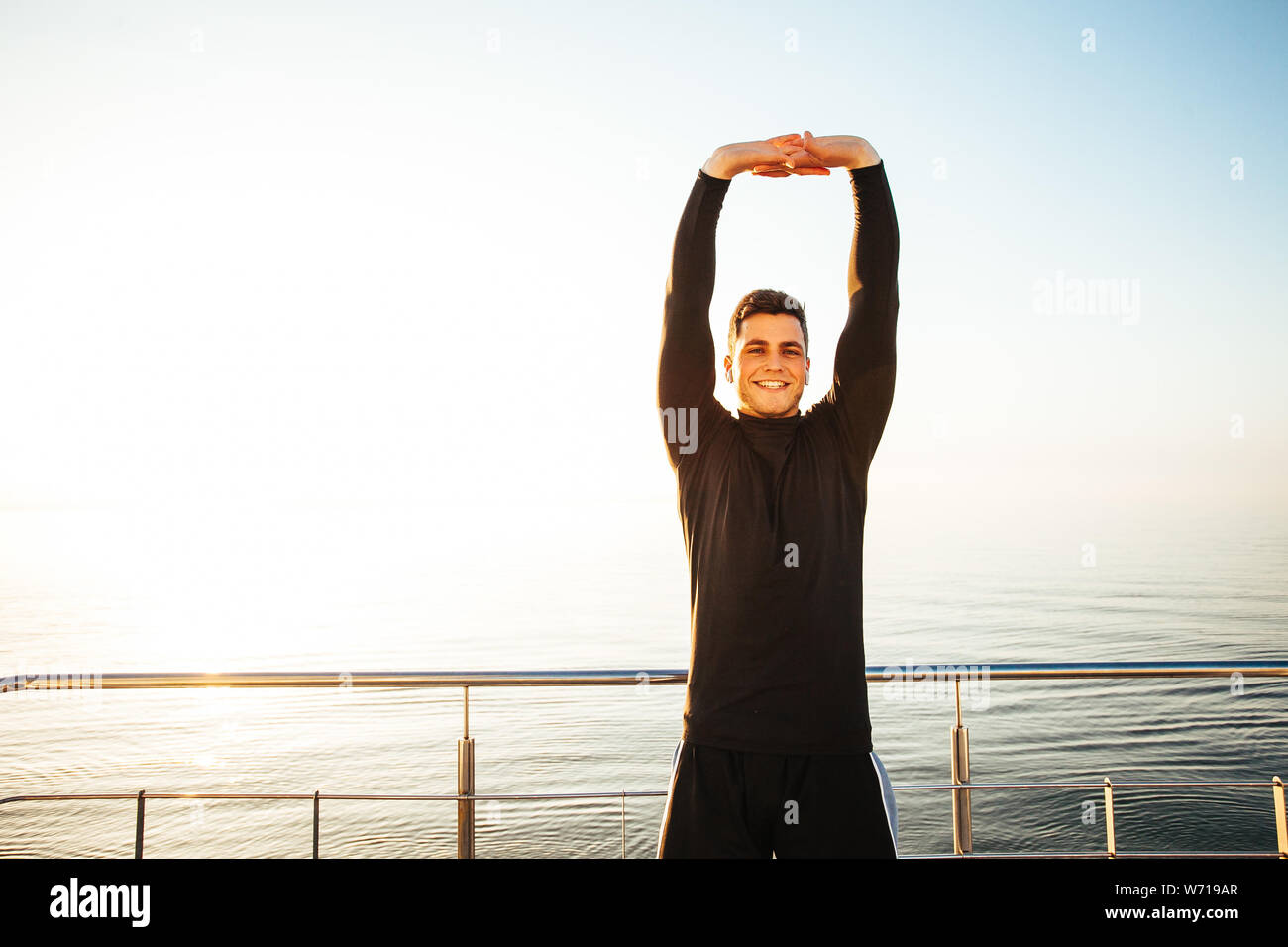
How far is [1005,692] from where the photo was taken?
16.4 meters

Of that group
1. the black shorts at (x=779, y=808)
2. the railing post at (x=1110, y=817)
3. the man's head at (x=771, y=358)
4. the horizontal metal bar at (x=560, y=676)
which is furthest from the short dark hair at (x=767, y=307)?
the railing post at (x=1110, y=817)

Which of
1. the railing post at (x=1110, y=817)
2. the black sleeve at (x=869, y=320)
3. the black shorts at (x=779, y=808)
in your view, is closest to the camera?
the black shorts at (x=779, y=808)

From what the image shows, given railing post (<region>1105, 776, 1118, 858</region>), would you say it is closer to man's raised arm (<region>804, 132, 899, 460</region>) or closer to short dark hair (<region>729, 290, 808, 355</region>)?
man's raised arm (<region>804, 132, 899, 460</region>)

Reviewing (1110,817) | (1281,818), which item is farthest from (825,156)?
(1281,818)

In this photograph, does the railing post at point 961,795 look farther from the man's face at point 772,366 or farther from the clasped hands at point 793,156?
the clasped hands at point 793,156

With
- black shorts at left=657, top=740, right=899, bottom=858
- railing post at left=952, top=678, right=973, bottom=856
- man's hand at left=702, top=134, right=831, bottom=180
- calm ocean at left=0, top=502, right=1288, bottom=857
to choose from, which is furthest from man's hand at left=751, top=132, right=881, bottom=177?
calm ocean at left=0, top=502, right=1288, bottom=857

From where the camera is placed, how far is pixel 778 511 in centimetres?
123

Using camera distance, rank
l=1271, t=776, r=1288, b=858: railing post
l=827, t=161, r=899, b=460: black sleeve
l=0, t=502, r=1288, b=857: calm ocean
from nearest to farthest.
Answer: l=827, t=161, r=899, b=460: black sleeve → l=1271, t=776, r=1288, b=858: railing post → l=0, t=502, r=1288, b=857: calm ocean

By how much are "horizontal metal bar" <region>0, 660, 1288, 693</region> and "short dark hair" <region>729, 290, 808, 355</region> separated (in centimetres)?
91

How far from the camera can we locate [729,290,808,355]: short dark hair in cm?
137

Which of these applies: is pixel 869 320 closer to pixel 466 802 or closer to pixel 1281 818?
pixel 466 802

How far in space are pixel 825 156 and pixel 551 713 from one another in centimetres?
1422

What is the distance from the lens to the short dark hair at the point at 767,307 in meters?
1.37

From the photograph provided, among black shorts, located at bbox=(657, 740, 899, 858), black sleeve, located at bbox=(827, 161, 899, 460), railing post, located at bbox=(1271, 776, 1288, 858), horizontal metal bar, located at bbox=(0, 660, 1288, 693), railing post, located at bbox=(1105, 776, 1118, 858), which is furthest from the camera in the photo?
railing post, located at bbox=(1271, 776, 1288, 858)
